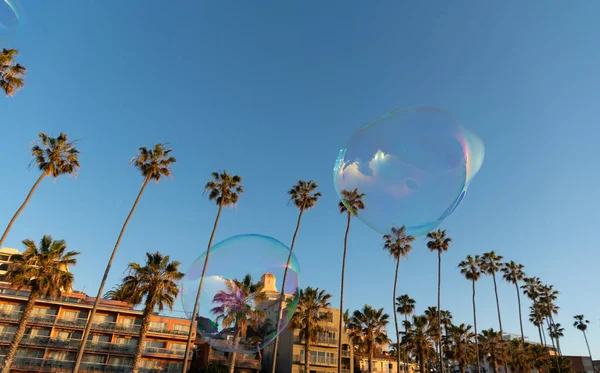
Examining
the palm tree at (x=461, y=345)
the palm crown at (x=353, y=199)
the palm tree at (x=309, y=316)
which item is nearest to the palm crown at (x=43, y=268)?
the palm tree at (x=309, y=316)

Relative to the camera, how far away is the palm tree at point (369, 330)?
1941 inches

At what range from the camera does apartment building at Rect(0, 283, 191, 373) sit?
42688 millimetres

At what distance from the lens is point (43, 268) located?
34.4 m

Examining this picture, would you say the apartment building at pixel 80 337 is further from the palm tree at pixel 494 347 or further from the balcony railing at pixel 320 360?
the palm tree at pixel 494 347

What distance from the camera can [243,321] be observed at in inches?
602

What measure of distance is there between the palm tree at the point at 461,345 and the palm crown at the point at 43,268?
51.9 meters

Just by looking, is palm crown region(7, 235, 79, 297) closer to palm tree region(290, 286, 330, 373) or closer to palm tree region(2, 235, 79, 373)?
palm tree region(2, 235, 79, 373)

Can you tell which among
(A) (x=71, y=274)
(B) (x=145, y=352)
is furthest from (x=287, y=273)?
(B) (x=145, y=352)

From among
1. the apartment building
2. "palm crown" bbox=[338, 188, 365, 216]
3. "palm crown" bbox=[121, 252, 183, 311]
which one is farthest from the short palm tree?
"palm crown" bbox=[338, 188, 365, 216]

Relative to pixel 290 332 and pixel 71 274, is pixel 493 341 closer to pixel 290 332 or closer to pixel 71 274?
pixel 290 332

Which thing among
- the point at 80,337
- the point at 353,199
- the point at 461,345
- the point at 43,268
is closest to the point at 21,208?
the point at 43,268

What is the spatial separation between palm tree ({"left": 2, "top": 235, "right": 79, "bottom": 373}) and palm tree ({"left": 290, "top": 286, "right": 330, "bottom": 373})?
23463 mm

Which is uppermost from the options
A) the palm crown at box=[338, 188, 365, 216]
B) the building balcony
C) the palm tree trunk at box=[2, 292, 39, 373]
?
→ the palm crown at box=[338, 188, 365, 216]

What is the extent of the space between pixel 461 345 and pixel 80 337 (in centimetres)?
5131
